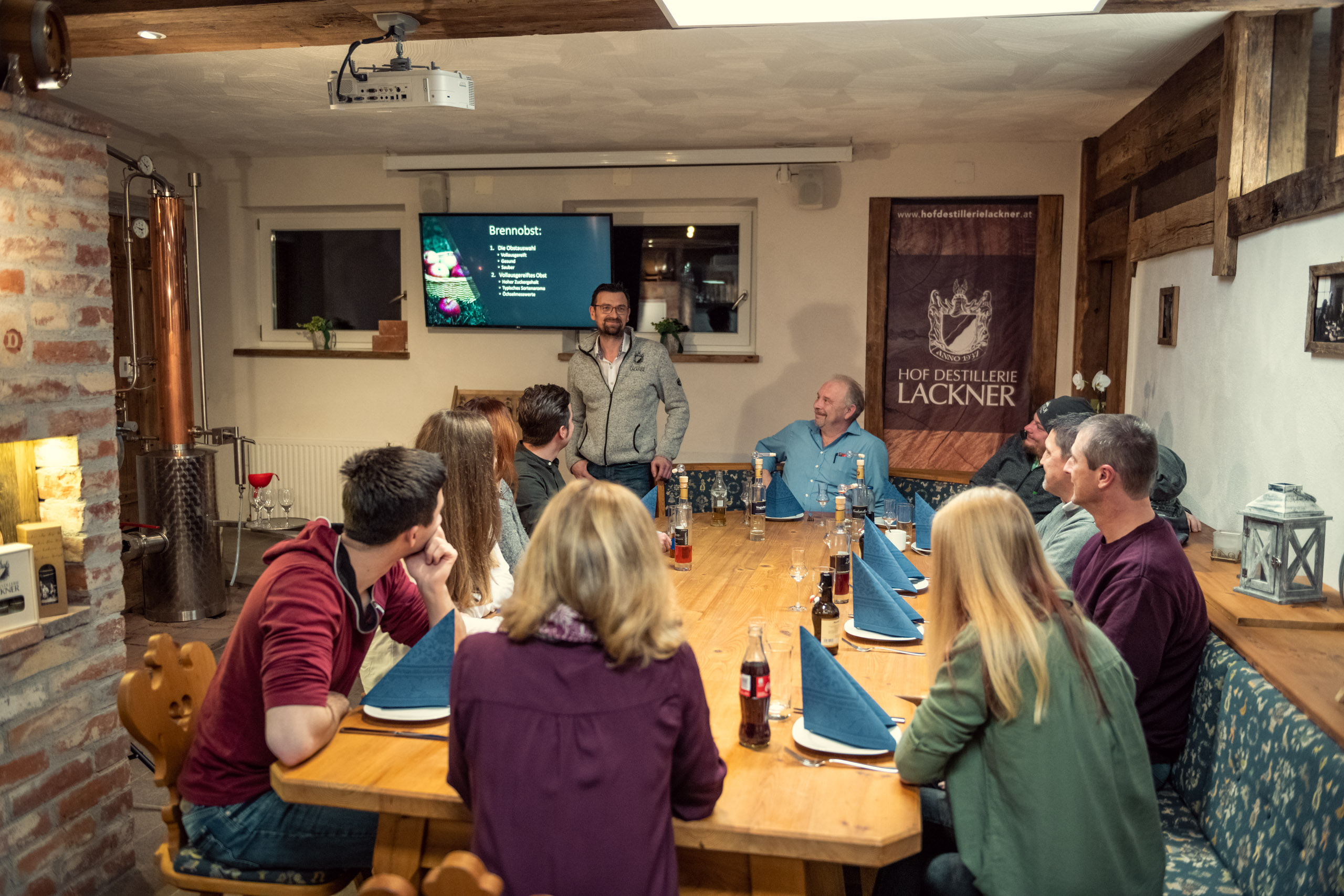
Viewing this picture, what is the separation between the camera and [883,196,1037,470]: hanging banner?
5746mm

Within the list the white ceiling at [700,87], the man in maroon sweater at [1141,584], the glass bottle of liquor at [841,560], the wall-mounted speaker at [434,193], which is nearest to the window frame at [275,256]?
the wall-mounted speaker at [434,193]

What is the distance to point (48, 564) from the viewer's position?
245cm

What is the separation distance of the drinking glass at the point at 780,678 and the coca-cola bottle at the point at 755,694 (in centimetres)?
14

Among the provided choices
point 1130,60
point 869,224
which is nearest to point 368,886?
point 1130,60

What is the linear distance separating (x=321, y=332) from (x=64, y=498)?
4.21 meters

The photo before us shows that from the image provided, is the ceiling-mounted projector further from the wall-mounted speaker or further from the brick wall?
the wall-mounted speaker

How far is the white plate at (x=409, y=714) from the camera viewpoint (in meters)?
1.85

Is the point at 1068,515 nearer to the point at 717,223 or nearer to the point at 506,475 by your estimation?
the point at 506,475

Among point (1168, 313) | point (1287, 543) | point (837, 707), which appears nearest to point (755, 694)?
point (837, 707)

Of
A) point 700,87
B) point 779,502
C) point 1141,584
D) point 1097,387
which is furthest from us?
point 1097,387

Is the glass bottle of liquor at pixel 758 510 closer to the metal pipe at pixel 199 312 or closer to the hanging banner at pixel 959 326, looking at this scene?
the hanging banner at pixel 959 326

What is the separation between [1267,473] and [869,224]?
317 centimetres

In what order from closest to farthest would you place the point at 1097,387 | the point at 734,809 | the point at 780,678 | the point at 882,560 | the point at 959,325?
the point at 734,809, the point at 780,678, the point at 882,560, the point at 1097,387, the point at 959,325

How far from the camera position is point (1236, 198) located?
3.25m
